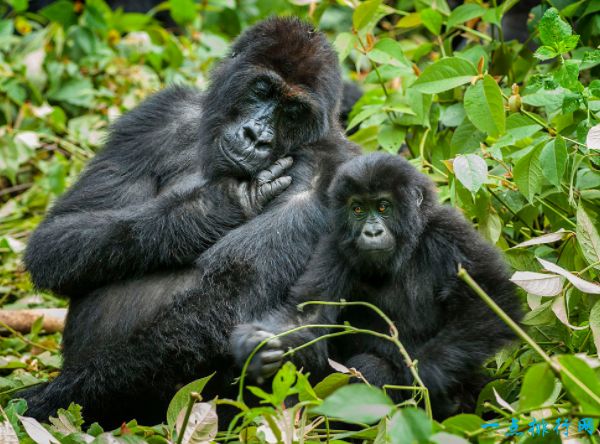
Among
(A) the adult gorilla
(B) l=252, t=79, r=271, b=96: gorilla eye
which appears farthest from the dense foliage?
(B) l=252, t=79, r=271, b=96: gorilla eye

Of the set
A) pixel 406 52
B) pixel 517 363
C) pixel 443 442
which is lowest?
pixel 517 363

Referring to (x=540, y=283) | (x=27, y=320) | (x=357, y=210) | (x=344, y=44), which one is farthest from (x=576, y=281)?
(x=27, y=320)

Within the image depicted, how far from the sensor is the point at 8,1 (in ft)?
26.5

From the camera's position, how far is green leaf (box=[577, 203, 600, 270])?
10.9 ft

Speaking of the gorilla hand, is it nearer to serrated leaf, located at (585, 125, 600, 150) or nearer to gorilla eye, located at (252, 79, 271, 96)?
gorilla eye, located at (252, 79, 271, 96)

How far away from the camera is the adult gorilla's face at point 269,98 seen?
3.66m

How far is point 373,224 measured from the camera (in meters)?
3.26

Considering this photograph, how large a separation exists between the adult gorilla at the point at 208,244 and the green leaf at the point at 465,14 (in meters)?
1.02

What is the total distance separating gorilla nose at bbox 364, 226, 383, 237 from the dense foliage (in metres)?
0.36

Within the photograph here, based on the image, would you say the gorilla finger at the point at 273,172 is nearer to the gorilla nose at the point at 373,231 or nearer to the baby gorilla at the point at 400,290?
the baby gorilla at the point at 400,290

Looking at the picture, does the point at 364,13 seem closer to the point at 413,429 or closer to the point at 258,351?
the point at 258,351

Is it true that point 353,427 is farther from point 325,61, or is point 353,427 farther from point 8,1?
point 8,1

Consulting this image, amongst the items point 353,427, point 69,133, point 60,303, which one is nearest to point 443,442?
point 353,427

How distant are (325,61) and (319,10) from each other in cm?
141
